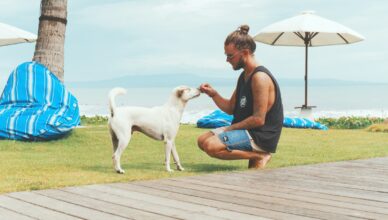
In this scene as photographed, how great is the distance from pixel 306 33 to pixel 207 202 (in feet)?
46.4

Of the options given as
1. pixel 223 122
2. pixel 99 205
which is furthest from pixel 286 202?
pixel 223 122

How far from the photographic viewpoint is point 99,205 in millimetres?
4148

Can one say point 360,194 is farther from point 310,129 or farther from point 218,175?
point 310,129

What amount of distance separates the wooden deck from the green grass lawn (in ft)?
2.07

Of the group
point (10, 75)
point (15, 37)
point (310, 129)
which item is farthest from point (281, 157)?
point (15, 37)

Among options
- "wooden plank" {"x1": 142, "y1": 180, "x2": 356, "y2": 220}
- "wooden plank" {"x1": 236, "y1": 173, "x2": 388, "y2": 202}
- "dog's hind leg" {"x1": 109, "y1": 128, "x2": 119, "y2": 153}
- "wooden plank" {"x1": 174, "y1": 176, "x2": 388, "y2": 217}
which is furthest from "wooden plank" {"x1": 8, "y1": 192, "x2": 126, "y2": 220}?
"wooden plank" {"x1": 236, "y1": 173, "x2": 388, "y2": 202}

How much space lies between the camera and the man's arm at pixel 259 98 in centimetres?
617

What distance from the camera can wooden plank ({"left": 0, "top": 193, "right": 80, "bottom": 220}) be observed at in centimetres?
377

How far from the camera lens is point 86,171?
21.2 ft

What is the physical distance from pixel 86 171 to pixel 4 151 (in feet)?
9.97

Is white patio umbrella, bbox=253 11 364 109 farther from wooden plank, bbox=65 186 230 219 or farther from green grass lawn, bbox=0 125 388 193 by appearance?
wooden plank, bbox=65 186 230 219

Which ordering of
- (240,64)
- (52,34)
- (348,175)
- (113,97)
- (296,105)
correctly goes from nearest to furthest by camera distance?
(348,175)
(113,97)
(240,64)
(52,34)
(296,105)

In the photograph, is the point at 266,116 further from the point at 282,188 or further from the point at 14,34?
the point at 14,34

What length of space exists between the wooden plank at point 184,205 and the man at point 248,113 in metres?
1.97
